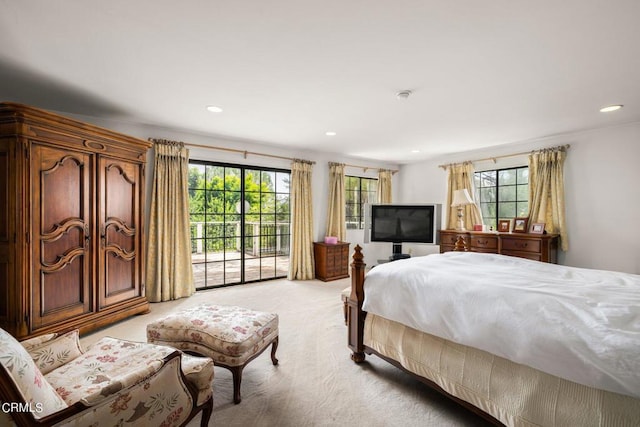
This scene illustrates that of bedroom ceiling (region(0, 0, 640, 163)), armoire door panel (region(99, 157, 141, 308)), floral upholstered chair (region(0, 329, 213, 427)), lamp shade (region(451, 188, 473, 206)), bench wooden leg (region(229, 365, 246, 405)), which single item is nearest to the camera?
floral upholstered chair (region(0, 329, 213, 427))

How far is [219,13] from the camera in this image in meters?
1.61

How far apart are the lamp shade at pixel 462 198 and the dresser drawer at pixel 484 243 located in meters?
0.58

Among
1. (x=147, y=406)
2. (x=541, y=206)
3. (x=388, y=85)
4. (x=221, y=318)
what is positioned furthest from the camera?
(x=541, y=206)

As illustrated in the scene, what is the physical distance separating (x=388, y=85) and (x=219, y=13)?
1.49m

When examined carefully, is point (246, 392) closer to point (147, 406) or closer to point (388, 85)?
point (147, 406)

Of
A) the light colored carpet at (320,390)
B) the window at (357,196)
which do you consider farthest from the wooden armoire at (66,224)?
the window at (357,196)

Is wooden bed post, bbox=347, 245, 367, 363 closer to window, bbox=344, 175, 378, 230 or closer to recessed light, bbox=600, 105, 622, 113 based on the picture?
recessed light, bbox=600, 105, 622, 113

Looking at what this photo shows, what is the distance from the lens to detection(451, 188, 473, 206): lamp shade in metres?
4.75

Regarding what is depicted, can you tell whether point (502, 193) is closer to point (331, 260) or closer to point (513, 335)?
point (331, 260)

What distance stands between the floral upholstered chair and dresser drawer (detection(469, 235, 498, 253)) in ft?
14.5

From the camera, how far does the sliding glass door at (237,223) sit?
14.3 feet

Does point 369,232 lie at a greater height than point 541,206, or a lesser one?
lesser

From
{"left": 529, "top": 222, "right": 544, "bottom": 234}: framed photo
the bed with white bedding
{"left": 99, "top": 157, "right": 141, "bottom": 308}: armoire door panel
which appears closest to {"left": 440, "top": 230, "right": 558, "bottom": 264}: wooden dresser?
{"left": 529, "top": 222, "right": 544, "bottom": 234}: framed photo

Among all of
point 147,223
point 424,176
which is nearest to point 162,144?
point 147,223
